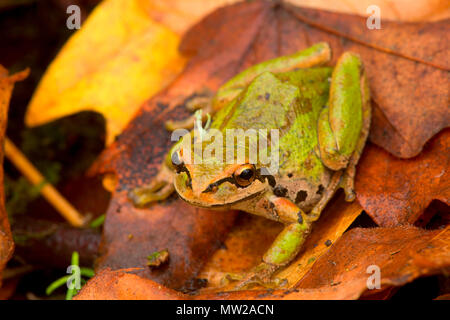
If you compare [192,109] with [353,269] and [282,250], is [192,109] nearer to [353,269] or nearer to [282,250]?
[282,250]

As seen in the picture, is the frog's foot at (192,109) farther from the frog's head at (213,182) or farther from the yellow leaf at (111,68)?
the frog's head at (213,182)

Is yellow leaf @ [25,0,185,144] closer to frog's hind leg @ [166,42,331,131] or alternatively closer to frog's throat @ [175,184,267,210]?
frog's hind leg @ [166,42,331,131]

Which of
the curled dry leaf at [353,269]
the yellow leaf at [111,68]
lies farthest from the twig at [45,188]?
the curled dry leaf at [353,269]

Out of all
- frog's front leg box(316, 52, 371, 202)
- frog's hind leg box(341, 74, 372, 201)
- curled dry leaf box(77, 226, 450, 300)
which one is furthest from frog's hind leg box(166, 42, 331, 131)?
curled dry leaf box(77, 226, 450, 300)

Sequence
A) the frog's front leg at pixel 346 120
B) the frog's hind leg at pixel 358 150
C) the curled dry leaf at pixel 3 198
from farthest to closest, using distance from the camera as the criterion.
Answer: the frog's front leg at pixel 346 120 < the frog's hind leg at pixel 358 150 < the curled dry leaf at pixel 3 198

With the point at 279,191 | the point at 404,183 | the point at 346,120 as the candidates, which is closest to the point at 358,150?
the point at 346,120

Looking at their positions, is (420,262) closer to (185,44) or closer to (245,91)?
(245,91)

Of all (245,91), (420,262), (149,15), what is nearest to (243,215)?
(245,91)
